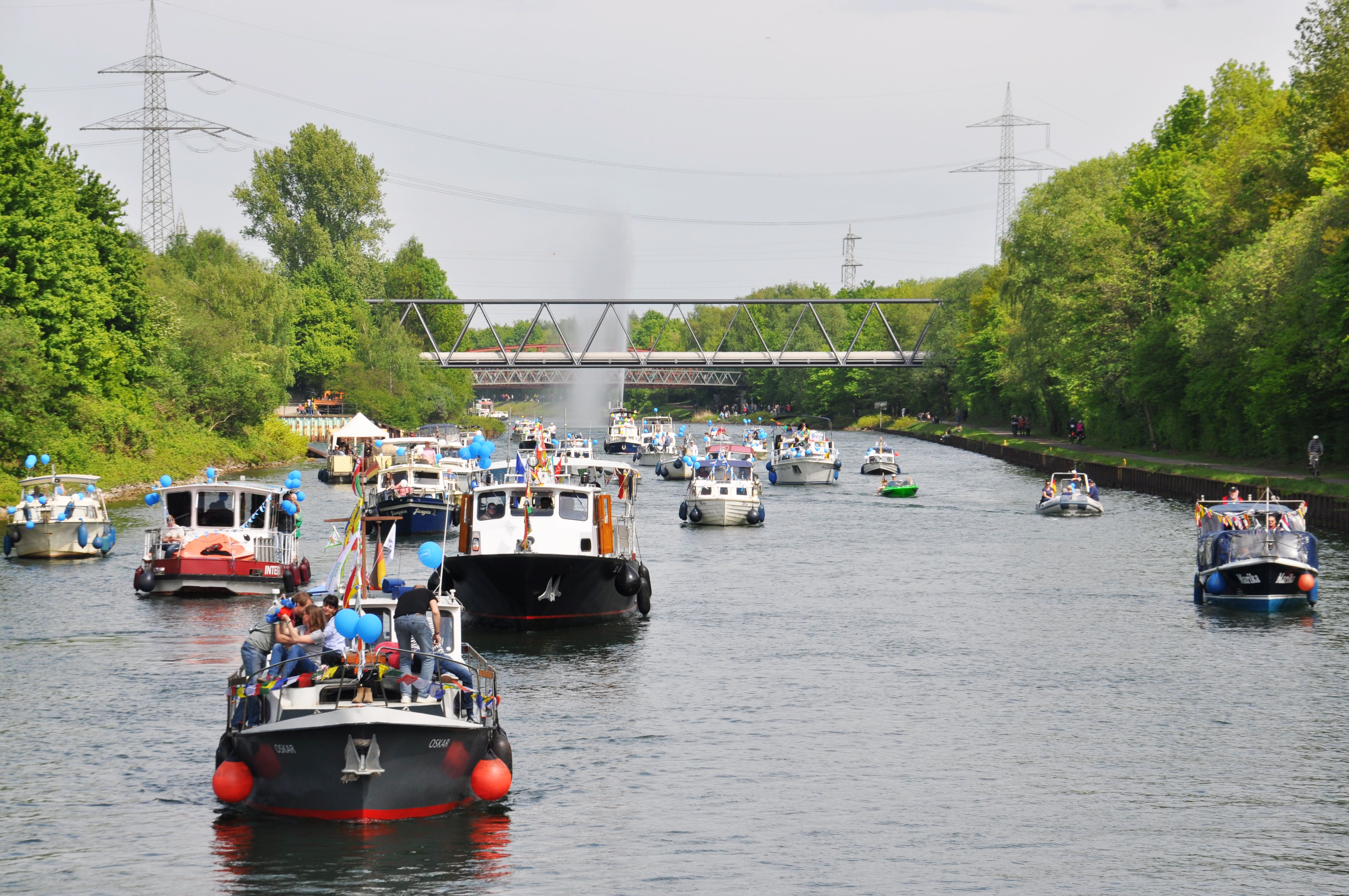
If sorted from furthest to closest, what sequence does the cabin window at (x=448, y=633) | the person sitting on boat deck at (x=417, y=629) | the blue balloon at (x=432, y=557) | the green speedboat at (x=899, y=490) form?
the green speedboat at (x=899, y=490) < the cabin window at (x=448, y=633) < the blue balloon at (x=432, y=557) < the person sitting on boat deck at (x=417, y=629)

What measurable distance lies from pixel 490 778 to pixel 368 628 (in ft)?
11.3

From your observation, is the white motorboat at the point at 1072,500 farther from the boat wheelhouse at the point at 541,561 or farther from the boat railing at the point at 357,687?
the boat railing at the point at 357,687

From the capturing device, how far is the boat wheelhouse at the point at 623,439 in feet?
438

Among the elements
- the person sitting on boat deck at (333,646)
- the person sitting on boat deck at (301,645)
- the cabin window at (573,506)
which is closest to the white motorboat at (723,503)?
the cabin window at (573,506)

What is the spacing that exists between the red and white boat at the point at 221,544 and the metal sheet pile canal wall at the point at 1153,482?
38.6 m

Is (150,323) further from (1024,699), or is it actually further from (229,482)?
(1024,699)

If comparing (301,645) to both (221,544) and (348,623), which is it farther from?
(221,544)

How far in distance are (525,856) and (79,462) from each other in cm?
5746

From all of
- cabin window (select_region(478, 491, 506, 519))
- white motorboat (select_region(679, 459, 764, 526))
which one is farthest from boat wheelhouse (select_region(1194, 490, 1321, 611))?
white motorboat (select_region(679, 459, 764, 526))

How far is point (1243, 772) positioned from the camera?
25.3 meters

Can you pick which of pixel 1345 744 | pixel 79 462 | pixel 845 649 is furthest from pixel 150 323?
pixel 1345 744

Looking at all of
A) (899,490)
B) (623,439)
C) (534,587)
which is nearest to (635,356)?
(623,439)

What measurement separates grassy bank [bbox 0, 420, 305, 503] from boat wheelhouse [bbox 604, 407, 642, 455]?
30739 mm

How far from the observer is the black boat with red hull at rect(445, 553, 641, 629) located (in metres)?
38.1
